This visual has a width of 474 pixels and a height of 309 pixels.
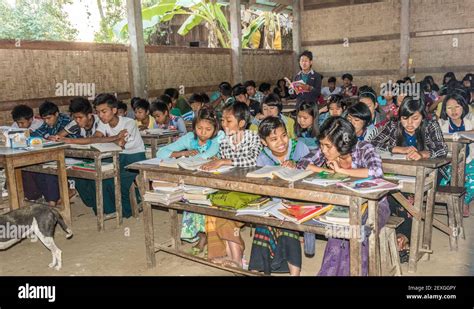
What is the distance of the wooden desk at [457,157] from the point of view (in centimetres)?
390

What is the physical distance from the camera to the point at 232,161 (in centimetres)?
315

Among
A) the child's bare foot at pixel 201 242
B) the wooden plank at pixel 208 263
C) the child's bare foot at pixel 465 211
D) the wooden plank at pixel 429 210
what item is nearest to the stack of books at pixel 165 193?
the wooden plank at pixel 208 263

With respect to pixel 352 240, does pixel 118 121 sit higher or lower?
higher

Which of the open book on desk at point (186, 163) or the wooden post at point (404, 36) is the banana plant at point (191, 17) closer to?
the wooden post at point (404, 36)

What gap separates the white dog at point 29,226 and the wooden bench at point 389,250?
2395 mm

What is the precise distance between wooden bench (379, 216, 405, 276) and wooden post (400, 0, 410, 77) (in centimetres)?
835

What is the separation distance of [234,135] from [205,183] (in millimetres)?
611

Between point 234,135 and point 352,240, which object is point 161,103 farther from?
point 352,240

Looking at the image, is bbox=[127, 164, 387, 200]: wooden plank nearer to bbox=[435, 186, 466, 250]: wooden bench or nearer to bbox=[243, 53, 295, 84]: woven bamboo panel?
bbox=[435, 186, 466, 250]: wooden bench

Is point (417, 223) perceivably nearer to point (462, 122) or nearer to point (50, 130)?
point (462, 122)

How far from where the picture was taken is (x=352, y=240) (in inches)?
93.9

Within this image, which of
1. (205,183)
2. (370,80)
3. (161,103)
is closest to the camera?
(205,183)

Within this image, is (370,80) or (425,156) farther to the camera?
(370,80)

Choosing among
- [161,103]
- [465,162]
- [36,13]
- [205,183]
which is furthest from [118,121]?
[36,13]
